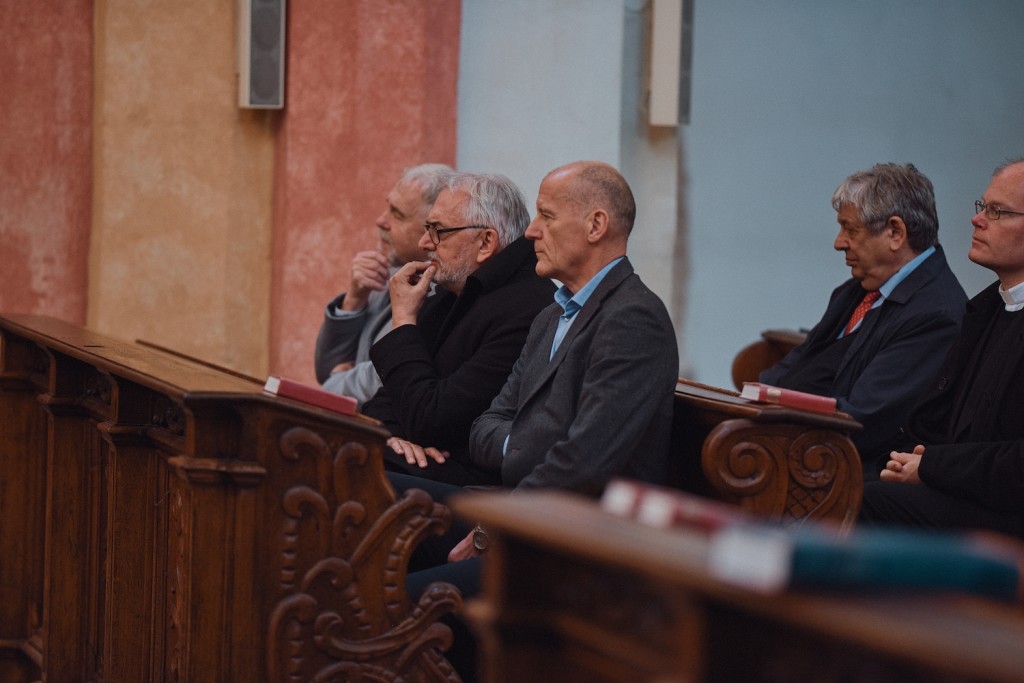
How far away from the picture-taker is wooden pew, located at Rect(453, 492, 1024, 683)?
1.23 m

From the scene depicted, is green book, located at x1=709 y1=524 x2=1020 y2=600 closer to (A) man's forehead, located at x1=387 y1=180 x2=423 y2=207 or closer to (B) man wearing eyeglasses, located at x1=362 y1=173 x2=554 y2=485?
(B) man wearing eyeglasses, located at x1=362 y1=173 x2=554 y2=485

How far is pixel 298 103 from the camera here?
267 inches

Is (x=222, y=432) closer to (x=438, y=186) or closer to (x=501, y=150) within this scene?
(x=438, y=186)

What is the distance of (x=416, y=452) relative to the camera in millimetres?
3852

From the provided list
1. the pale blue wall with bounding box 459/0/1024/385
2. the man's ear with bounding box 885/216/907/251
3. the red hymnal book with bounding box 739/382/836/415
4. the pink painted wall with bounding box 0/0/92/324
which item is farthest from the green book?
the pink painted wall with bounding box 0/0/92/324

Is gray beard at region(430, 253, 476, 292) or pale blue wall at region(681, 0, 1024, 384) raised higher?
pale blue wall at region(681, 0, 1024, 384)

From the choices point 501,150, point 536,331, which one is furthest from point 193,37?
point 536,331

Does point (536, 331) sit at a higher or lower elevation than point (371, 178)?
lower

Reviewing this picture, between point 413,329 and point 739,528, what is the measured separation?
276cm

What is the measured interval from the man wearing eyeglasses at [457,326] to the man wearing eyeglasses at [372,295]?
0.55 m

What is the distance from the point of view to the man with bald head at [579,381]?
3180mm

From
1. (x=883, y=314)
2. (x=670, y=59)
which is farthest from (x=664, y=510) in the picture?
(x=670, y=59)

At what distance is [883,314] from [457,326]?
1.39 m

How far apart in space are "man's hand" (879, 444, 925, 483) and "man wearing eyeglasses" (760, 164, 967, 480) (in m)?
0.31
